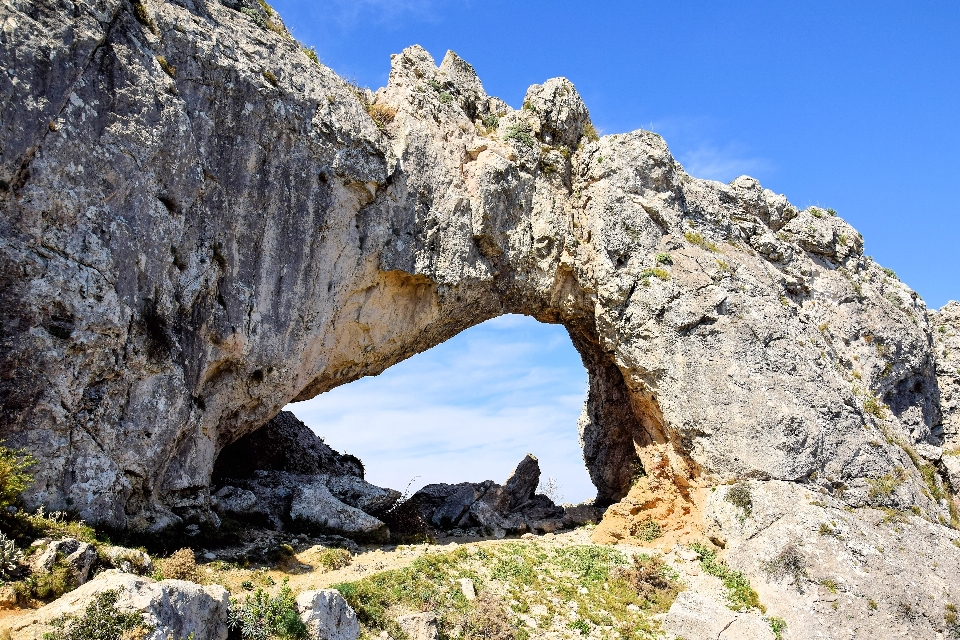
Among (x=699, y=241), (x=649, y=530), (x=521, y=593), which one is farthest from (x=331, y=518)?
(x=699, y=241)

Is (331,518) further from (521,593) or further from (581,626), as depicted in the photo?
(581,626)

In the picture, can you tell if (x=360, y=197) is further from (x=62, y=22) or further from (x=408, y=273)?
(x=62, y=22)

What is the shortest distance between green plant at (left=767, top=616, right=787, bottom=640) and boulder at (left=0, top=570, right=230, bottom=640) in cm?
1280

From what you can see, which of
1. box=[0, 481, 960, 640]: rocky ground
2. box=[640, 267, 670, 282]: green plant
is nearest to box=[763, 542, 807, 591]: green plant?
box=[0, 481, 960, 640]: rocky ground

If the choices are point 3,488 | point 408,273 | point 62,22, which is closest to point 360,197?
point 408,273

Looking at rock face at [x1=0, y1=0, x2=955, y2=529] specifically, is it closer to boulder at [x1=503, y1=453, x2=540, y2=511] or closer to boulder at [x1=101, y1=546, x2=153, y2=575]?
boulder at [x1=101, y1=546, x2=153, y2=575]

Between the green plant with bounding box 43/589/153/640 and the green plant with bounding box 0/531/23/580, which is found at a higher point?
the green plant with bounding box 0/531/23/580

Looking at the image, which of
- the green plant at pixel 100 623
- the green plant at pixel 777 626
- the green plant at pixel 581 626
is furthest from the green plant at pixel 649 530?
the green plant at pixel 100 623

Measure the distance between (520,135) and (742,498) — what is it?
47.0 ft

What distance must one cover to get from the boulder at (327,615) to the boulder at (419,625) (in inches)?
43.9

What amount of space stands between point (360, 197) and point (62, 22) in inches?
335

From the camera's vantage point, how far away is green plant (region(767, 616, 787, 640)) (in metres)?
16.9

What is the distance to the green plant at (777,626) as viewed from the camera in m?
16.9

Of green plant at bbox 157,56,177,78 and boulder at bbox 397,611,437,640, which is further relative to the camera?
green plant at bbox 157,56,177,78
